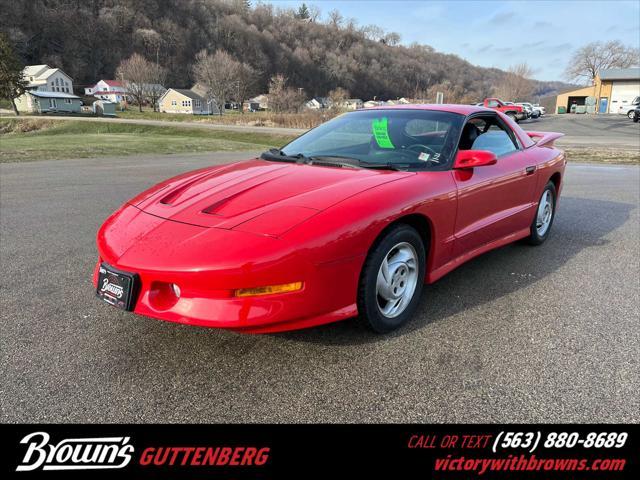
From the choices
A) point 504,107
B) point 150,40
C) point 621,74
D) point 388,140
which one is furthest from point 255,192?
point 150,40

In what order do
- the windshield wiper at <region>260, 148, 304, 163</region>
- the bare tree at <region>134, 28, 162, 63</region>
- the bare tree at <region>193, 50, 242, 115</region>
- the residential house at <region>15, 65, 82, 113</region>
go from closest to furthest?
1. the windshield wiper at <region>260, 148, 304, 163</region>
2. the residential house at <region>15, 65, 82, 113</region>
3. the bare tree at <region>193, 50, 242, 115</region>
4. the bare tree at <region>134, 28, 162, 63</region>

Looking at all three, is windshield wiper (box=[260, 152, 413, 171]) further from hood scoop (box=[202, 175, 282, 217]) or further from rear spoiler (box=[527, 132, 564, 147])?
rear spoiler (box=[527, 132, 564, 147])

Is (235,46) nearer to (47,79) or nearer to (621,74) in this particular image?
(47,79)

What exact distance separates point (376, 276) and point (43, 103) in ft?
266

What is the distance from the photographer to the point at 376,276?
269cm

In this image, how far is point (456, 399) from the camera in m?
2.29

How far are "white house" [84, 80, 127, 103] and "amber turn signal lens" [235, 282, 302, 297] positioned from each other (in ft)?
333

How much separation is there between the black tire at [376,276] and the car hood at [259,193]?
329mm

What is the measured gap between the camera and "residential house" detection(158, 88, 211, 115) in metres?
92.2

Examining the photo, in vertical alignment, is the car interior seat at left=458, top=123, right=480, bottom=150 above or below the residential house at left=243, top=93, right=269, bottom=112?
below

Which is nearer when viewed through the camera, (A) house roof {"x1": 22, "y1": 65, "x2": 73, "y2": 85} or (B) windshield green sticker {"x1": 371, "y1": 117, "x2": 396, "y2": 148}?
(B) windshield green sticker {"x1": 371, "y1": 117, "x2": 396, "y2": 148}

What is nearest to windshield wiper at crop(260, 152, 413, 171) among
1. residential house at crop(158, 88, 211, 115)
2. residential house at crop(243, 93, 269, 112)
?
residential house at crop(158, 88, 211, 115)

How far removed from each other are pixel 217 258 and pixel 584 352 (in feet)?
7.20

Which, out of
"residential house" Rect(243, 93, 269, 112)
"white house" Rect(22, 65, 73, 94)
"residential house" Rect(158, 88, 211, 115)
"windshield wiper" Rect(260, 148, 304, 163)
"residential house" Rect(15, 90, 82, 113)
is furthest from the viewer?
"residential house" Rect(243, 93, 269, 112)
